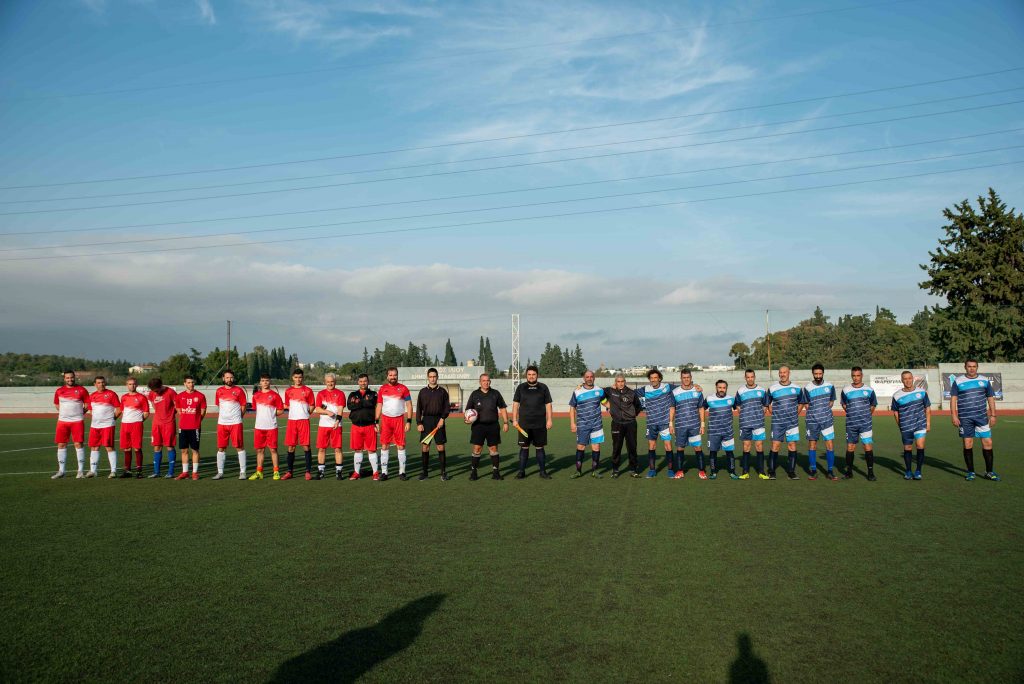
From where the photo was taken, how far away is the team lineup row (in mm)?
11938

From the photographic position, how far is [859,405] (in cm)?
1191

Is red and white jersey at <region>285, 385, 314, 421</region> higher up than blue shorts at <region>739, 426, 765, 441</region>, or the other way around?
red and white jersey at <region>285, 385, 314, 421</region>

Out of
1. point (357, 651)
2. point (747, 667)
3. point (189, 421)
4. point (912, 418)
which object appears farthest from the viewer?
point (189, 421)

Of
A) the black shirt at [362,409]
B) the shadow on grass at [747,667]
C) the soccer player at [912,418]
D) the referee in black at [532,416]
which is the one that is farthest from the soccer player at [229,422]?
the soccer player at [912,418]

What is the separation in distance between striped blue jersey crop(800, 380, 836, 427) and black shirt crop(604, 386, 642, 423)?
117 inches

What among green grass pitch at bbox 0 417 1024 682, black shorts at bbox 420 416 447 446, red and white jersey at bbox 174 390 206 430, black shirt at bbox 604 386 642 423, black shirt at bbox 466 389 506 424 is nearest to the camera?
green grass pitch at bbox 0 417 1024 682

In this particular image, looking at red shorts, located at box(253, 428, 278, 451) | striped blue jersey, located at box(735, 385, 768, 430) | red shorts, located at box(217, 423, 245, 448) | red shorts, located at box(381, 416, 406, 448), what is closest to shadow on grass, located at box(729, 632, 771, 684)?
striped blue jersey, located at box(735, 385, 768, 430)

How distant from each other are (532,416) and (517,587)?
6738 millimetres

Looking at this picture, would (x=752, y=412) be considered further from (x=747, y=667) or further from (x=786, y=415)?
(x=747, y=667)

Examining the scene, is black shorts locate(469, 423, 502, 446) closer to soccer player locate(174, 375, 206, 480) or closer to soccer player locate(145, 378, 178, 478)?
soccer player locate(174, 375, 206, 480)

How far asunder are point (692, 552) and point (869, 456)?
645 centimetres

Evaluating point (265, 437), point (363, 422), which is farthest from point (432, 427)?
point (265, 437)

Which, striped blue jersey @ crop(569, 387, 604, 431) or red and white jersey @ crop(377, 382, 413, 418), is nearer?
red and white jersey @ crop(377, 382, 413, 418)

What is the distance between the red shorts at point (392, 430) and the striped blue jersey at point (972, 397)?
9513 millimetres
